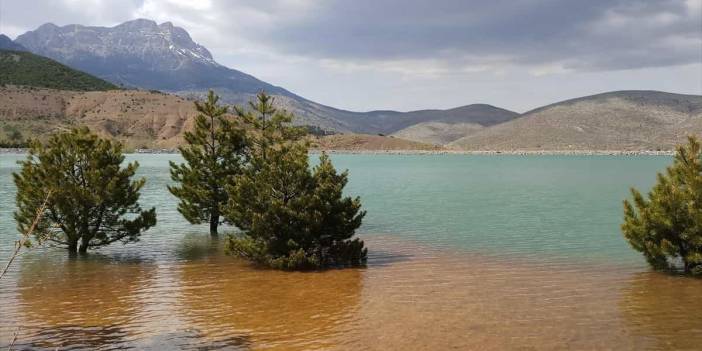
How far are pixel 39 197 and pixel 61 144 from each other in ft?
6.66

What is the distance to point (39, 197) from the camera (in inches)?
805

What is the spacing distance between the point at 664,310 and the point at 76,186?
61.2 feet

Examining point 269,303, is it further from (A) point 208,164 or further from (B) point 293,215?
(A) point 208,164

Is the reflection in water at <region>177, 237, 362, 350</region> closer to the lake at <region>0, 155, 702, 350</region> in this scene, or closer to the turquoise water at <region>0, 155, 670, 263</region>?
Answer: the lake at <region>0, 155, 702, 350</region>

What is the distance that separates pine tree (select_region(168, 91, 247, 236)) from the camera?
26.0 m

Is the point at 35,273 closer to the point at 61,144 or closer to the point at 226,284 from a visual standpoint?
the point at 61,144

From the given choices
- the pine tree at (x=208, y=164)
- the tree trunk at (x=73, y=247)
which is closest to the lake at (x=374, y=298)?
the tree trunk at (x=73, y=247)

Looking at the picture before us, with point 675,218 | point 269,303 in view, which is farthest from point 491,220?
point 269,303

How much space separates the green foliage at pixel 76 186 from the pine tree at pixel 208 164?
165 inches

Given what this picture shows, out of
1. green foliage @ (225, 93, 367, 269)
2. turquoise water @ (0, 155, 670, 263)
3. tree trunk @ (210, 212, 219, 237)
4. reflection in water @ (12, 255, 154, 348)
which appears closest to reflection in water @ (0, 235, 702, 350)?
reflection in water @ (12, 255, 154, 348)

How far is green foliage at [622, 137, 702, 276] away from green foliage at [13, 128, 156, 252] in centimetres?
1737

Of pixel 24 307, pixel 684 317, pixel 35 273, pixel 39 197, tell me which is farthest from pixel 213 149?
pixel 684 317

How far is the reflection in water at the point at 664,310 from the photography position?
11500mm

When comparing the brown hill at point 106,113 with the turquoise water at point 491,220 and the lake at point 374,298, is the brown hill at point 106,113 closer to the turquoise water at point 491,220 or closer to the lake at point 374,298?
the turquoise water at point 491,220
